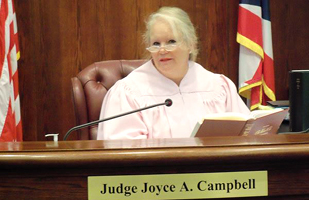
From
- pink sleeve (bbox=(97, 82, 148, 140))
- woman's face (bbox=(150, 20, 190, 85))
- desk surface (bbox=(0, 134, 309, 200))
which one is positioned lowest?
pink sleeve (bbox=(97, 82, 148, 140))

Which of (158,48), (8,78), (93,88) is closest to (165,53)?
(158,48)

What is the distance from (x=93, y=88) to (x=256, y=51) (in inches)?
64.3

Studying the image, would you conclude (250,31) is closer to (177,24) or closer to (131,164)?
(177,24)

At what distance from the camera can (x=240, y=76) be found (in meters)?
3.81

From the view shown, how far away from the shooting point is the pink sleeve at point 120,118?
225cm

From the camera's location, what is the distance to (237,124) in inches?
69.7

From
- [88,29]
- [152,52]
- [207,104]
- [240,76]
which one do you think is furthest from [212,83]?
[88,29]

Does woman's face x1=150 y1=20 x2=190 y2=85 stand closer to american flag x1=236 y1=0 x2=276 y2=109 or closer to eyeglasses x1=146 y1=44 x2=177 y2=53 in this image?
eyeglasses x1=146 y1=44 x2=177 y2=53

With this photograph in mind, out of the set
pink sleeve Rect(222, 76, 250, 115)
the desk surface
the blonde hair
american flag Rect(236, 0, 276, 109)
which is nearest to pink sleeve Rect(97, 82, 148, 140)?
the blonde hair

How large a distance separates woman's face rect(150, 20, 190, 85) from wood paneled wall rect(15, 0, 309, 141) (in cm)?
131

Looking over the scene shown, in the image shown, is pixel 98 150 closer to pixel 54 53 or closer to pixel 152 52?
pixel 152 52

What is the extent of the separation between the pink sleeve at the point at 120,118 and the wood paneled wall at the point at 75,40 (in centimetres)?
137

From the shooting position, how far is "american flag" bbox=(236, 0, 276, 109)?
3.73m

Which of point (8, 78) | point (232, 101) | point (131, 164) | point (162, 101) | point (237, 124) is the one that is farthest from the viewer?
point (8, 78)
